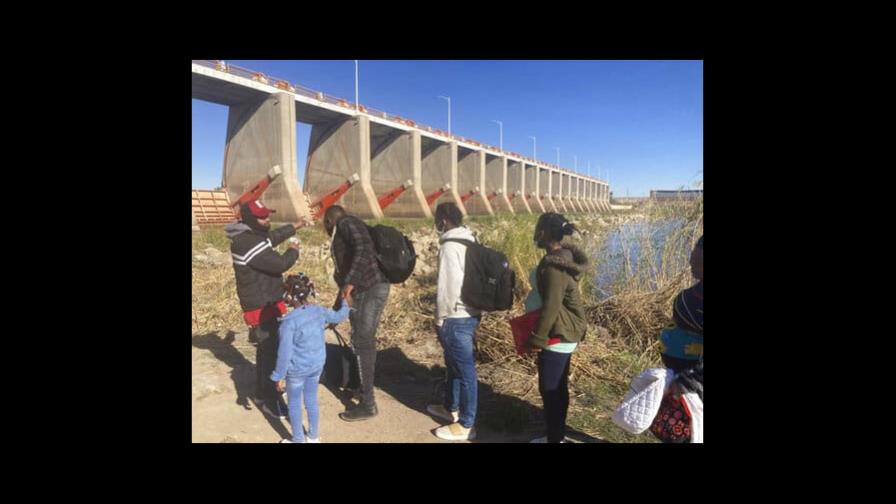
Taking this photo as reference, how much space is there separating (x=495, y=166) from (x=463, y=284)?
40.0 m

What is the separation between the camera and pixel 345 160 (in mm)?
23484

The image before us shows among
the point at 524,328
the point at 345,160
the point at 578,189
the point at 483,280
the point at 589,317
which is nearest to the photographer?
the point at 524,328

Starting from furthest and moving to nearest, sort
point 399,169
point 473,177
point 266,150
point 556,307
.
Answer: point 473,177 < point 399,169 < point 266,150 < point 556,307

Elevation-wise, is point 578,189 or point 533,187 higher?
point 578,189

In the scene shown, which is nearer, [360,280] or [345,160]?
[360,280]

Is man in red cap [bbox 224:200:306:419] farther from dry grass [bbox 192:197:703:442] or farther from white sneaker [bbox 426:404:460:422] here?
dry grass [bbox 192:197:703:442]

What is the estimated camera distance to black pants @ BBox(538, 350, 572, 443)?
239cm

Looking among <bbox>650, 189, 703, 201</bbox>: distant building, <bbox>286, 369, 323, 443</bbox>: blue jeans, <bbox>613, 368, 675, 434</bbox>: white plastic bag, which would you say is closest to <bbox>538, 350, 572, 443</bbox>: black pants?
<bbox>613, 368, 675, 434</bbox>: white plastic bag

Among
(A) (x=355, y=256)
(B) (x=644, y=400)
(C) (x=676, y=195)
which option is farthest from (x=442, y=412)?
(C) (x=676, y=195)

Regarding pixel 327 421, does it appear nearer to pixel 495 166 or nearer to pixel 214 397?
pixel 214 397

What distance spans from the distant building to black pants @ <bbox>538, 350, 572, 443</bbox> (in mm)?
3988

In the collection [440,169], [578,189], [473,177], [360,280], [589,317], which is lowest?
[589,317]

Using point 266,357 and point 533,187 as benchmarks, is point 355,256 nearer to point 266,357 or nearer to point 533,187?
point 266,357

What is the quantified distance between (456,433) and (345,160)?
22408 mm
